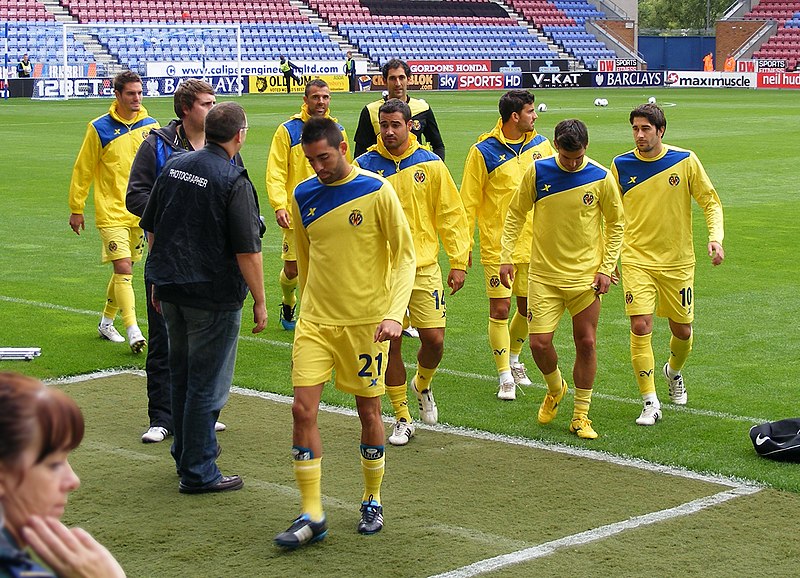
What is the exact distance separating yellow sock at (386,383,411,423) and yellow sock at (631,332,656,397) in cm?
165

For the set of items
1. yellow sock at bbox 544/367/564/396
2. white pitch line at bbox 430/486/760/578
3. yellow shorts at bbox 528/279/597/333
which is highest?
yellow shorts at bbox 528/279/597/333

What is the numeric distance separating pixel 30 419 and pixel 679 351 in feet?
21.9

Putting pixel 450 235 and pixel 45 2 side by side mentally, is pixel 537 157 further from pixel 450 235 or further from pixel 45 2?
pixel 45 2

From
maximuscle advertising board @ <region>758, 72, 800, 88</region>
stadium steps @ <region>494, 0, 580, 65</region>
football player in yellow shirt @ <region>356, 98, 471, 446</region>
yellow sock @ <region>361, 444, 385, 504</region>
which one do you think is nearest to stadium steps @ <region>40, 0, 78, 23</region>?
stadium steps @ <region>494, 0, 580, 65</region>

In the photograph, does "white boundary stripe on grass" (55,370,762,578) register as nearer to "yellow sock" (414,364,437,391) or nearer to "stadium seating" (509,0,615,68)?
"yellow sock" (414,364,437,391)

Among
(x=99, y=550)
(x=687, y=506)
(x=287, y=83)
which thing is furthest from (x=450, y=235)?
(x=287, y=83)

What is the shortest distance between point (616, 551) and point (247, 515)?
1901 millimetres

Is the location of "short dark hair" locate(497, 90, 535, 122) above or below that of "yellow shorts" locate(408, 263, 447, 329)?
above

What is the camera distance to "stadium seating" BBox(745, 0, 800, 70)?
65750mm

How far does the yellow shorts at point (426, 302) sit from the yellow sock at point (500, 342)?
1.39m

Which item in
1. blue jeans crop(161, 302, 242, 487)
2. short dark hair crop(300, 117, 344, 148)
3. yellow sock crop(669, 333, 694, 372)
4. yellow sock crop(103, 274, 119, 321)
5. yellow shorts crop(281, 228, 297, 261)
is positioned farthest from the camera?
yellow shorts crop(281, 228, 297, 261)

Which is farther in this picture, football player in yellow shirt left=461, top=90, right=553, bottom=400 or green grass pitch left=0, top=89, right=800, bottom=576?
football player in yellow shirt left=461, top=90, right=553, bottom=400

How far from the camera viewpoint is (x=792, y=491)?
21.6 ft

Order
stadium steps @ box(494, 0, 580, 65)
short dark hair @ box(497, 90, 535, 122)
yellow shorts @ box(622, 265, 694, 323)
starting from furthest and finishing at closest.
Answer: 1. stadium steps @ box(494, 0, 580, 65)
2. short dark hair @ box(497, 90, 535, 122)
3. yellow shorts @ box(622, 265, 694, 323)
